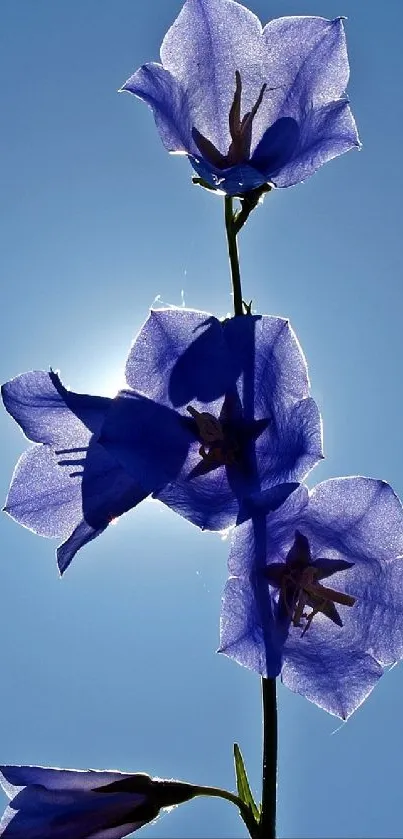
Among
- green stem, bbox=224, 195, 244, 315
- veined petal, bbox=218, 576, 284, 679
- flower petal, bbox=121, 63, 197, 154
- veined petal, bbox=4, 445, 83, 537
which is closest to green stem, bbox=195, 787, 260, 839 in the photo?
veined petal, bbox=218, 576, 284, 679

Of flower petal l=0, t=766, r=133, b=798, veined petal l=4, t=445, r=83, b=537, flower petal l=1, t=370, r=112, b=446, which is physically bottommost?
flower petal l=0, t=766, r=133, b=798

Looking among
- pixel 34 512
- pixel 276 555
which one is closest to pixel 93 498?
pixel 34 512

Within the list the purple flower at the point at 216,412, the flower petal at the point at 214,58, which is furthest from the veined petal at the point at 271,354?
the flower petal at the point at 214,58

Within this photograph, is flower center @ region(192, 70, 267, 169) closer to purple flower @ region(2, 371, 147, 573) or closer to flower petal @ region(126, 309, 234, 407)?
flower petal @ region(126, 309, 234, 407)

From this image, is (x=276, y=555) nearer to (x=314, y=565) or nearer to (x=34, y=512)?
(x=314, y=565)

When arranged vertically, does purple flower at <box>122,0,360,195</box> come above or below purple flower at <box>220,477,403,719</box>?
above

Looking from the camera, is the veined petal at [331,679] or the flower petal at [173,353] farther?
the flower petal at [173,353]

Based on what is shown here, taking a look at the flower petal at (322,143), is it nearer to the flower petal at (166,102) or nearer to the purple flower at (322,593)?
the flower petal at (166,102)
